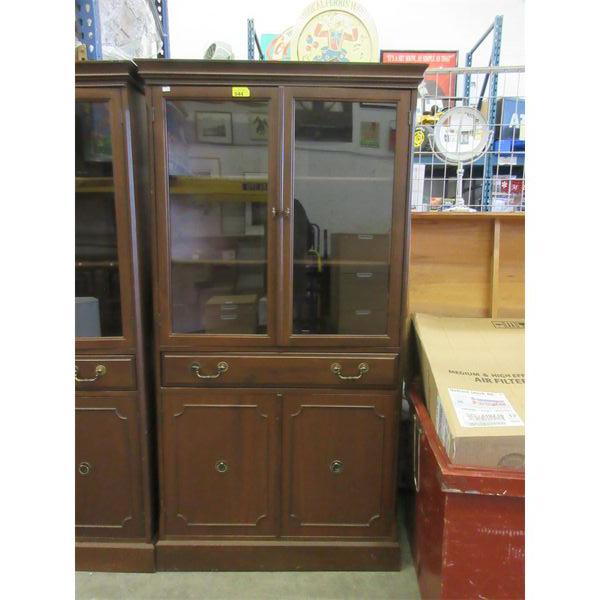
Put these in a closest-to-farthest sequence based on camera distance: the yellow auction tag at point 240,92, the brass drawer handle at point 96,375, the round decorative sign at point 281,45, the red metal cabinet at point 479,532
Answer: the red metal cabinet at point 479,532
the yellow auction tag at point 240,92
the brass drawer handle at point 96,375
the round decorative sign at point 281,45

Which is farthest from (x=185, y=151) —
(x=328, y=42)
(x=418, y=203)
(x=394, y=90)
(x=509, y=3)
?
(x=509, y=3)

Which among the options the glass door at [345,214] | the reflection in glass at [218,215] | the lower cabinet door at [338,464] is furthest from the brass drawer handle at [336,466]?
the reflection in glass at [218,215]

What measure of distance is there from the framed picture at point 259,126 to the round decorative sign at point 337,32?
263mm

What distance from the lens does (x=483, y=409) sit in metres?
1.14

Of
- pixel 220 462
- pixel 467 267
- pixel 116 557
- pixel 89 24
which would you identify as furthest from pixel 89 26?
pixel 116 557

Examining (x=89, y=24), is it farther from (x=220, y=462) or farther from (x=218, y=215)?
(x=220, y=462)

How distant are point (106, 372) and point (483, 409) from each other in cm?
122

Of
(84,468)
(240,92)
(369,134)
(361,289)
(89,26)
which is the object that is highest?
(89,26)

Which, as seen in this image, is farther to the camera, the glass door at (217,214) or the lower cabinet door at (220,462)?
the lower cabinet door at (220,462)

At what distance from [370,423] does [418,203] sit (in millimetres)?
1047

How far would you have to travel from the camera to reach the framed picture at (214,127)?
1396mm

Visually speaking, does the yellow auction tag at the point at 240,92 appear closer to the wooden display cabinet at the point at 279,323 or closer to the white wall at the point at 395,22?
the wooden display cabinet at the point at 279,323

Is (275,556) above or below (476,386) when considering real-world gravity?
below

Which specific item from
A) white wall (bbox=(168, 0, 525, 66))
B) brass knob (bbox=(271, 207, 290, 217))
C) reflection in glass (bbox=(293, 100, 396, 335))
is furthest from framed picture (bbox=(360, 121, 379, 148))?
white wall (bbox=(168, 0, 525, 66))
